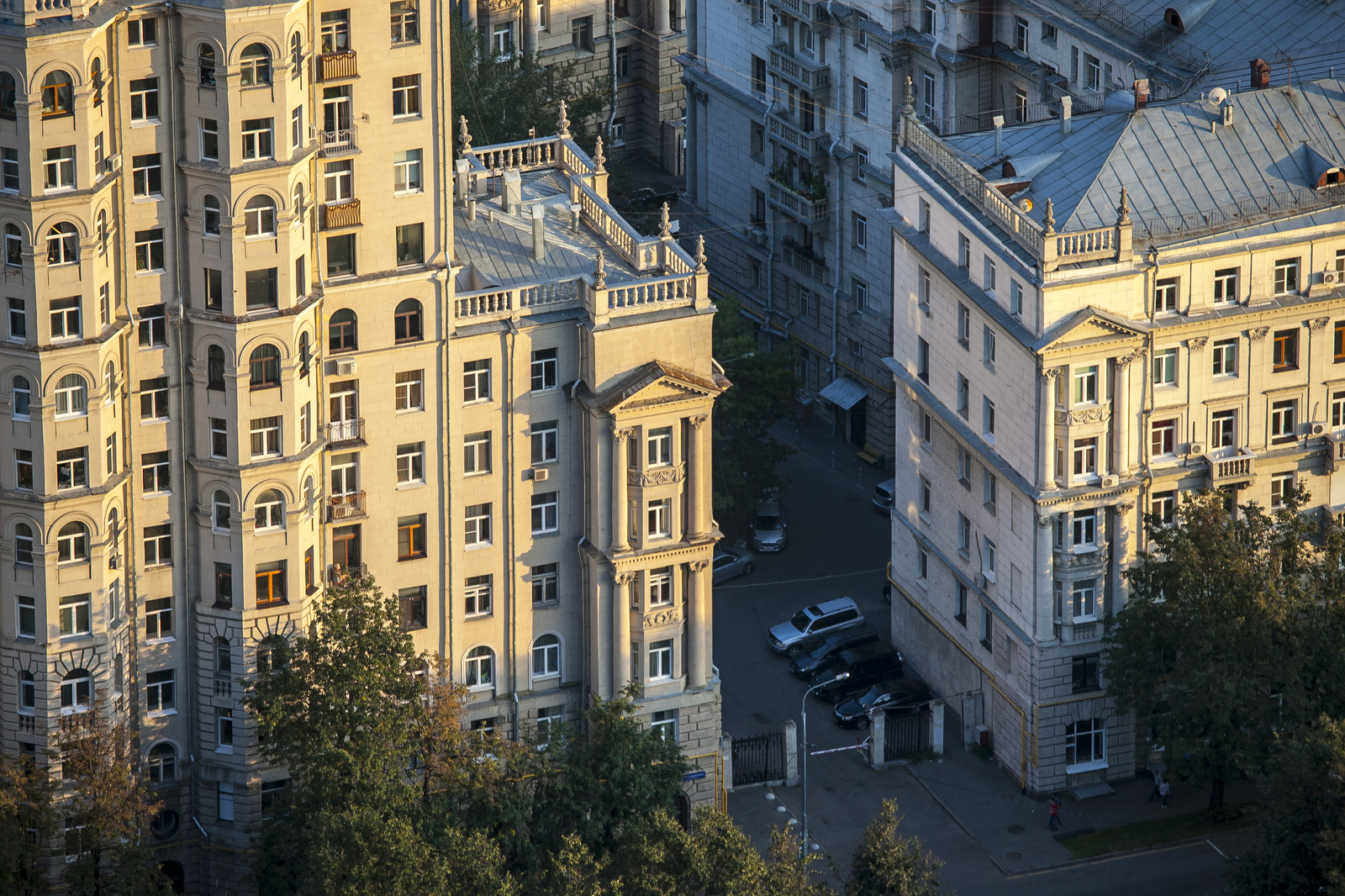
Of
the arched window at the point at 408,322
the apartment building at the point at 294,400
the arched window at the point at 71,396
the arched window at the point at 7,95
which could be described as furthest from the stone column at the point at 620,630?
the arched window at the point at 7,95

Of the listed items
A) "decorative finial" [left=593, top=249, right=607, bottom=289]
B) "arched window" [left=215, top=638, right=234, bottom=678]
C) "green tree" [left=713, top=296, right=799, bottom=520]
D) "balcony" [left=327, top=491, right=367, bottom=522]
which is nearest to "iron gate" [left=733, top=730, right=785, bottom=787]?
"green tree" [left=713, top=296, right=799, bottom=520]

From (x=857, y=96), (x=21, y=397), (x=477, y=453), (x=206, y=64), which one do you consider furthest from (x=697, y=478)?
(x=857, y=96)

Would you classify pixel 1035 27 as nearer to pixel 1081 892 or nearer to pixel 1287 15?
pixel 1287 15

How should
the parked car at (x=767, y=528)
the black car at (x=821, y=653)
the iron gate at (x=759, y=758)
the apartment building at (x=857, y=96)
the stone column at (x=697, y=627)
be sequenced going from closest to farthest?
the stone column at (x=697, y=627), the iron gate at (x=759, y=758), the black car at (x=821, y=653), the apartment building at (x=857, y=96), the parked car at (x=767, y=528)

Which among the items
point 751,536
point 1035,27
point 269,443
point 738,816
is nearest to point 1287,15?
point 1035,27

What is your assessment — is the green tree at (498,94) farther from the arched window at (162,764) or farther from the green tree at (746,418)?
the arched window at (162,764)

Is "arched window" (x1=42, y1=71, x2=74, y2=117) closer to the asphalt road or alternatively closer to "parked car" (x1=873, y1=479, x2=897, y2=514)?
the asphalt road

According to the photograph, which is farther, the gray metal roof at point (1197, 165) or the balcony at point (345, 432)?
the gray metal roof at point (1197, 165)

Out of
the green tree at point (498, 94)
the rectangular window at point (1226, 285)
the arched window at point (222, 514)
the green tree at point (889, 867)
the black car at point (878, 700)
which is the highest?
the green tree at point (498, 94)
